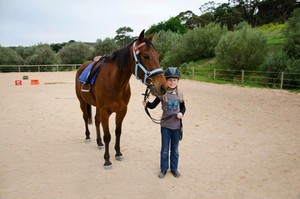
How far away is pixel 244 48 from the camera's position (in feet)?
54.7

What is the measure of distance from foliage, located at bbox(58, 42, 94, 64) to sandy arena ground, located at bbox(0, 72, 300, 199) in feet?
122

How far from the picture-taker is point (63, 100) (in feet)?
33.3

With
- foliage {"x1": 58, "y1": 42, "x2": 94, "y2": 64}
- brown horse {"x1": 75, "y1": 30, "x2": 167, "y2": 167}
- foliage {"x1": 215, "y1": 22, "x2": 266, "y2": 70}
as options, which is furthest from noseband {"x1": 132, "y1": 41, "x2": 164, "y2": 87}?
foliage {"x1": 58, "y1": 42, "x2": 94, "y2": 64}

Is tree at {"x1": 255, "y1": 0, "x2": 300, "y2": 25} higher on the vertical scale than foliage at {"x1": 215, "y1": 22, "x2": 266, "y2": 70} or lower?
higher

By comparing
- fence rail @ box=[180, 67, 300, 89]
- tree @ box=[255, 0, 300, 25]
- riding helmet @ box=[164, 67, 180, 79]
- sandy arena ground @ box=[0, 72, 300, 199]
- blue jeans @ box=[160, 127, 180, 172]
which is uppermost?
tree @ box=[255, 0, 300, 25]

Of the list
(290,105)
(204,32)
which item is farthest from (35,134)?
(204,32)

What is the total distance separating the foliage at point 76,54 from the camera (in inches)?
1695

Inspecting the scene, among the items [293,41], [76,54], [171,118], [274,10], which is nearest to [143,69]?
[171,118]

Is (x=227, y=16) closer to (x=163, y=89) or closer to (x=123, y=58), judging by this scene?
(x=123, y=58)

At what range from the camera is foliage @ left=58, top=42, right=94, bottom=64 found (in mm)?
43062

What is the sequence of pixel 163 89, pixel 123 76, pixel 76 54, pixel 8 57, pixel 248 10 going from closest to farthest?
pixel 163 89 → pixel 123 76 → pixel 8 57 → pixel 76 54 → pixel 248 10

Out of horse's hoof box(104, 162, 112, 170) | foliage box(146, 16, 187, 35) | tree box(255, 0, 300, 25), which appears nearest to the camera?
horse's hoof box(104, 162, 112, 170)

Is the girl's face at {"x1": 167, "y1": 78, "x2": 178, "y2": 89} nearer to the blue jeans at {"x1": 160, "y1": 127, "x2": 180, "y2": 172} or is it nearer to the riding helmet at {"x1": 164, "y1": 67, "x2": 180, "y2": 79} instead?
the riding helmet at {"x1": 164, "y1": 67, "x2": 180, "y2": 79}

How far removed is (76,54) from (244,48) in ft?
109
